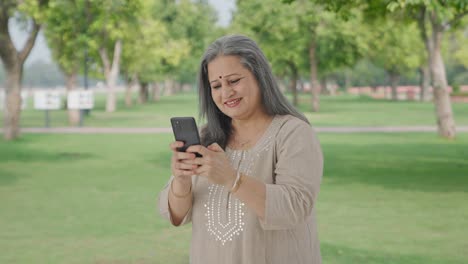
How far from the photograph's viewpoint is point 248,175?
116 inches

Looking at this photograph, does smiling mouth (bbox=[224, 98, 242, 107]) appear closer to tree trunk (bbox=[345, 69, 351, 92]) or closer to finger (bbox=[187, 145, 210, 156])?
finger (bbox=[187, 145, 210, 156])

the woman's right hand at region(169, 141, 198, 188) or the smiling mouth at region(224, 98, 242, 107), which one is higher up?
the smiling mouth at region(224, 98, 242, 107)

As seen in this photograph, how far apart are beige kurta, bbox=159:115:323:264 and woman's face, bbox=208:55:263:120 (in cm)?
13

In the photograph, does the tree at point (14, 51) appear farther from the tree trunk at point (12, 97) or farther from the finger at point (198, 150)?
the finger at point (198, 150)

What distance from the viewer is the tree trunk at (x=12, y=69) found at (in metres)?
23.0

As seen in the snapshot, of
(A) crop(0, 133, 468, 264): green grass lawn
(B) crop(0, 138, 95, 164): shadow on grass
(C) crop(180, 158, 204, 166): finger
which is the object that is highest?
(C) crop(180, 158, 204, 166): finger

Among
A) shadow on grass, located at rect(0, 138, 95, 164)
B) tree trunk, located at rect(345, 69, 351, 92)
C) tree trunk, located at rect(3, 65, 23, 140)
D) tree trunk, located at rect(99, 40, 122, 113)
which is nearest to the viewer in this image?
shadow on grass, located at rect(0, 138, 95, 164)

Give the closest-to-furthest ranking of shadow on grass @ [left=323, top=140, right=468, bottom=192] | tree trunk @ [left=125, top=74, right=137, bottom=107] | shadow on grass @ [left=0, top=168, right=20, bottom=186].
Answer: shadow on grass @ [left=323, top=140, right=468, bottom=192] → shadow on grass @ [left=0, top=168, right=20, bottom=186] → tree trunk @ [left=125, top=74, right=137, bottom=107]

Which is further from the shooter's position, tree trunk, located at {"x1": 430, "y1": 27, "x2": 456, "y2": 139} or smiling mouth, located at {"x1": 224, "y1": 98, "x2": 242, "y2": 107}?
tree trunk, located at {"x1": 430, "y1": 27, "x2": 456, "y2": 139}

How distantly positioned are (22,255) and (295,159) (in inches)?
225

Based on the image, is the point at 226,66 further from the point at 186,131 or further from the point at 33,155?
the point at 33,155

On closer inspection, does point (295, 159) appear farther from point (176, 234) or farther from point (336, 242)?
point (176, 234)

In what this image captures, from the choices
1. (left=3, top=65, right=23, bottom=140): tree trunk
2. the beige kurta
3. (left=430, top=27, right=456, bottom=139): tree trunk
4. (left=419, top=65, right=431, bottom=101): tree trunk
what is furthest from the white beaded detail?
(left=419, top=65, right=431, bottom=101): tree trunk

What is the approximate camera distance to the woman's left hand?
2.77 metres
